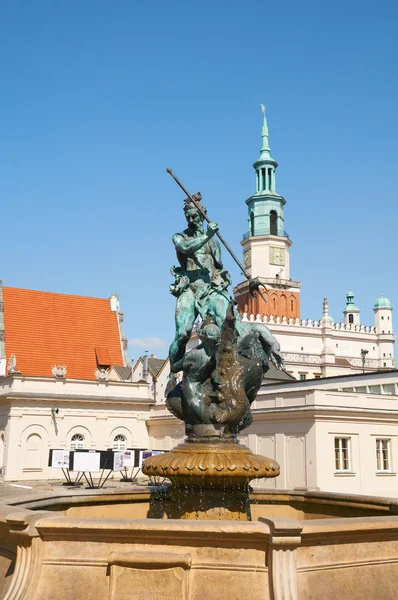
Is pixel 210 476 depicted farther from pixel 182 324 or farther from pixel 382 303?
pixel 382 303

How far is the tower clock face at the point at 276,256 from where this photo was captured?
245ft


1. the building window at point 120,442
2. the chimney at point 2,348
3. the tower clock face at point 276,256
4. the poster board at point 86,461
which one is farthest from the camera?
the tower clock face at point 276,256

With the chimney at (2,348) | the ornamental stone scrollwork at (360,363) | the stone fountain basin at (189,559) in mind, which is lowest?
the stone fountain basin at (189,559)

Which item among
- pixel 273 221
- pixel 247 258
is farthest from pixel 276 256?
pixel 273 221

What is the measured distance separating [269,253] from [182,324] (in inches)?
2602

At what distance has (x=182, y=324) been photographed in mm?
9422

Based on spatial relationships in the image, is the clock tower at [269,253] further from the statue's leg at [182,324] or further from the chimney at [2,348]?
the statue's leg at [182,324]

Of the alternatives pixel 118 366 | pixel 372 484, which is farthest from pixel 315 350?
pixel 372 484

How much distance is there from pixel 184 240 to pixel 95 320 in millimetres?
36188

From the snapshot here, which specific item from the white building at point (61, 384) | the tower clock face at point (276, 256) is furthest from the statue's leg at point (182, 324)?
the tower clock face at point (276, 256)

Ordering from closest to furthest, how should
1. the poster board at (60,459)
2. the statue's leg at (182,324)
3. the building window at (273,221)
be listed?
the statue's leg at (182,324) < the poster board at (60,459) < the building window at (273,221)

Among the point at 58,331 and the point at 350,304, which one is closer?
the point at 58,331

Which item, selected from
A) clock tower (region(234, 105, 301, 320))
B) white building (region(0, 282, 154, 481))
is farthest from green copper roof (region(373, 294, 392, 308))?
white building (region(0, 282, 154, 481))

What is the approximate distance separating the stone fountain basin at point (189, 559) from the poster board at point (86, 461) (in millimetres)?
20151
